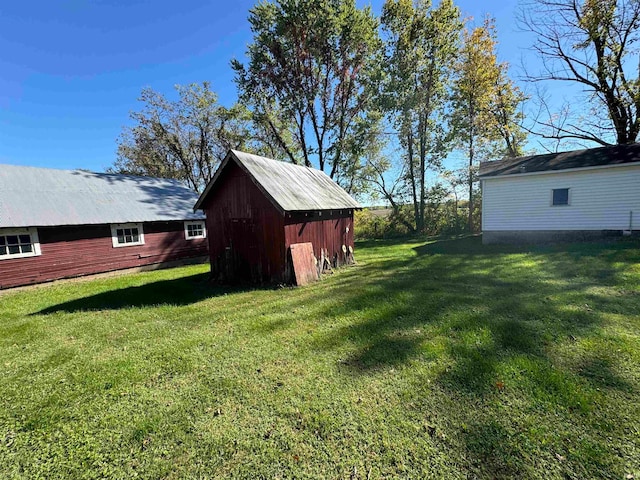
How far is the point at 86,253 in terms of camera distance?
12.4 meters

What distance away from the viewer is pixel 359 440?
2.92 meters

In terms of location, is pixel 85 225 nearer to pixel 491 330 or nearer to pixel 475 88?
pixel 491 330

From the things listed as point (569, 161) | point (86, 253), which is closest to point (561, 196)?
point (569, 161)

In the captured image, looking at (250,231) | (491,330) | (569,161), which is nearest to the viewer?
(491,330)

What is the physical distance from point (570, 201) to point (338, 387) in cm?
1586

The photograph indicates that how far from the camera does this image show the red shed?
30.1 ft

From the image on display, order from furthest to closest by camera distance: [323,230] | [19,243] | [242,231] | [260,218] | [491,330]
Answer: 1. [323,230]
2. [19,243]
3. [242,231]
4. [260,218]
5. [491,330]

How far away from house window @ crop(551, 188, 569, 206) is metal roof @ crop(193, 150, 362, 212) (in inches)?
393

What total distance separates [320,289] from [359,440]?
5.69m

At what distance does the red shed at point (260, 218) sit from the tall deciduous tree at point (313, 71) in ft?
43.6

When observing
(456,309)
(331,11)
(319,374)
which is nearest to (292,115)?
(331,11)

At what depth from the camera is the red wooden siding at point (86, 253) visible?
10.9 meters

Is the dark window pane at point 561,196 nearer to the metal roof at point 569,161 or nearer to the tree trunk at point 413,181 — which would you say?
the metal roof at point 569,161

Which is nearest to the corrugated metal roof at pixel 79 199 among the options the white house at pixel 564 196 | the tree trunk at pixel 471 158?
the white house at pixel 564 196
